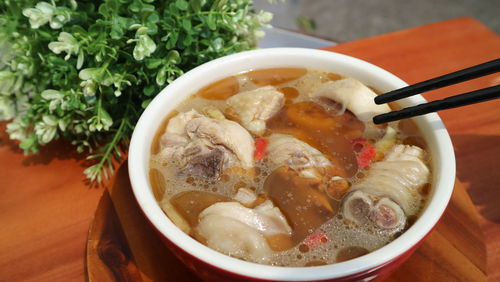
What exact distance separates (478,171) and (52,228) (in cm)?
135

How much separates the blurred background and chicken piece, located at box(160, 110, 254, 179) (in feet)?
9.15

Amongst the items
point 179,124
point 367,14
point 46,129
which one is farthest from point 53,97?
point 367,14

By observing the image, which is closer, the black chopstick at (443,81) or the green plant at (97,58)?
the black chopstick at (443,81)

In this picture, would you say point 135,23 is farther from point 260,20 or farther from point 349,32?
point 349,32

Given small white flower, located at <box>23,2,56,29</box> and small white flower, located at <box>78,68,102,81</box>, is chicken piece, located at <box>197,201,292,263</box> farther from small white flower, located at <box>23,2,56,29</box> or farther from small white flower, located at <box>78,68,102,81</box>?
small white flower, located at <box>23,2,56,29</box>

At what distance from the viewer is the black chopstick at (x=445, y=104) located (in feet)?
3.20

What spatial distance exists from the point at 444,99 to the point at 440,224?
35 cm

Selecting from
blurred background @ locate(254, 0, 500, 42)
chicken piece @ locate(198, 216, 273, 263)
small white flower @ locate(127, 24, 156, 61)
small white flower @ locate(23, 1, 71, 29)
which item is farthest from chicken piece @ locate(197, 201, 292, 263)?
blurred background @ locate(254, 0, 500, 42)

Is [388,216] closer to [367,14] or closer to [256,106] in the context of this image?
[256,106]

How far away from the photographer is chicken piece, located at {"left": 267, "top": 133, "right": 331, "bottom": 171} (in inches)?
46.4

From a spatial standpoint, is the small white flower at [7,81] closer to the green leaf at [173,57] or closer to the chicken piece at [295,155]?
the green leaf at [173,57]

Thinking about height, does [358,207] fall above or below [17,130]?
above

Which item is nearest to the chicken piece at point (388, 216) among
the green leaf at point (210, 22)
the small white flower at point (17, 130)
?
the green leaf at point (210, 22)

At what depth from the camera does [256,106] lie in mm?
1340
